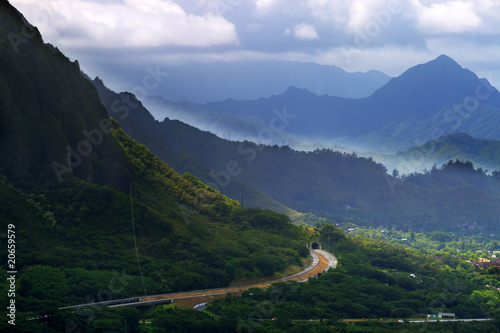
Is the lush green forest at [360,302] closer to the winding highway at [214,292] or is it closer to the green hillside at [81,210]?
the winding highway at [214,292]

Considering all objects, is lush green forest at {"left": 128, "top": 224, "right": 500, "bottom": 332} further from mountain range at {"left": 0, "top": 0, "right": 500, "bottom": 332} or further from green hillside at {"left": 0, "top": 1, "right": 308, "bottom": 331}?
green hillside at {"left": 0, "top": 1, "right": 308, "bottom": 331}

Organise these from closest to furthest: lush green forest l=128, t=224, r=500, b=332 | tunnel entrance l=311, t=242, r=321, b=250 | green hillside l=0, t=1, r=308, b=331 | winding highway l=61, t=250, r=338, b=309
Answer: lush green forest l=128, t=224, r=500, b=332 → winding highway l=61, t=250, r=338, b=309 → green hillside l=0, t=1, r=308, b=331 → tunnel entrance l=311, t=242, r=321, b=250

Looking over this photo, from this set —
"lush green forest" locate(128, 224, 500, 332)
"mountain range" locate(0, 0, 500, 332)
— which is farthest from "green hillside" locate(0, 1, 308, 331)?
"lush green forest" locate(128, 224, 500, 332)

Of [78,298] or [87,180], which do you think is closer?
[78,298]

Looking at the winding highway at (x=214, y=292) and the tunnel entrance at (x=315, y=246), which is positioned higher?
the tunnel entrance at (x=315, y=246)

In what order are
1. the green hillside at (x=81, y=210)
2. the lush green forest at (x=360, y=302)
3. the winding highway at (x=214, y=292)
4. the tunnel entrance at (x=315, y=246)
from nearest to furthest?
the lush green forest at (x=360, y=302), the winding highway at (x=214, y=292), the green hillside at (x=81, y=210), the tunnel entrance at (x=315, y=246)

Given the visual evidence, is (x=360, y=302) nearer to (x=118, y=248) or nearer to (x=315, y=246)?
(x=118, y=248)

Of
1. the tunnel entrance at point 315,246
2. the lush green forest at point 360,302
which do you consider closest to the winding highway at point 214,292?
the lush green forest at point 360,302

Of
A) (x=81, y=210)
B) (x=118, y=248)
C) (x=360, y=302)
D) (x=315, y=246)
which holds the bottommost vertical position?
(x=360, y=302)

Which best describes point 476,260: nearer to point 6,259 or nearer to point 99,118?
point 99,118

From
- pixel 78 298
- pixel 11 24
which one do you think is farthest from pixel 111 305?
pixel 11 24

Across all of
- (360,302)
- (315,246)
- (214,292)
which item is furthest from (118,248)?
(315,246)
